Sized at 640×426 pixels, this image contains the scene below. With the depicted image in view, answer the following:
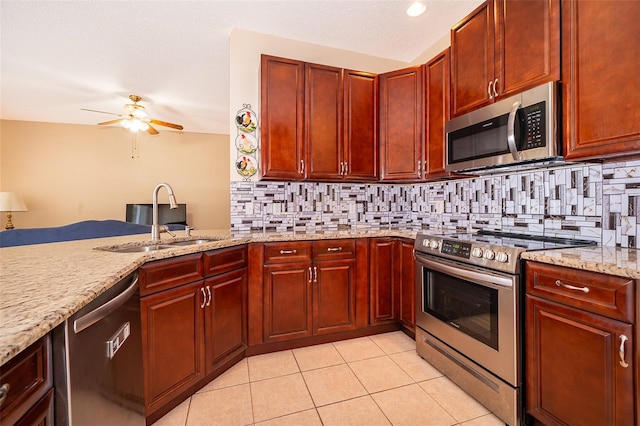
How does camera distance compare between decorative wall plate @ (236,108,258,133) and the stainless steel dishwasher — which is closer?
the stainless steel dishwasher

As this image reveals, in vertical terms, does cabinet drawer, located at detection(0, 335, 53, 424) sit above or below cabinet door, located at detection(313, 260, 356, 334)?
above

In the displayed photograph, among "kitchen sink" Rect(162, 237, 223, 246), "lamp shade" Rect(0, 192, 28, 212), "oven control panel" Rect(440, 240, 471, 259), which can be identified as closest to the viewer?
"oven control panel" Rect(440, 240, 471, 259)

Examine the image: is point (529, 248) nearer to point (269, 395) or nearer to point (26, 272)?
point (269, 395)

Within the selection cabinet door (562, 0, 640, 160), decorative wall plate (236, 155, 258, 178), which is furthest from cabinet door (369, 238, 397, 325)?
cabinet door (562, 0, 640, 160)

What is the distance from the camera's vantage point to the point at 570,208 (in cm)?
175

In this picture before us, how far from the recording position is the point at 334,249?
7.44ft

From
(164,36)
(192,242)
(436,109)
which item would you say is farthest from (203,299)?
(164,36)

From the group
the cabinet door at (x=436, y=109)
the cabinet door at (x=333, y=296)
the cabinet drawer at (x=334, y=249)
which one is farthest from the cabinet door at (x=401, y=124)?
the cabinet door at (x=333, y=296)

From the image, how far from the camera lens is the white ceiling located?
2.25 meters

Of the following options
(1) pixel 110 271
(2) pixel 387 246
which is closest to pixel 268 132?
(2) pixel 387 246

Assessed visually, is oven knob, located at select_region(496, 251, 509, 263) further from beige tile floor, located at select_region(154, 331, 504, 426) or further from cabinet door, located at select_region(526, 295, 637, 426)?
beige tile floor, located at select_region(154, 331, 504, 426)

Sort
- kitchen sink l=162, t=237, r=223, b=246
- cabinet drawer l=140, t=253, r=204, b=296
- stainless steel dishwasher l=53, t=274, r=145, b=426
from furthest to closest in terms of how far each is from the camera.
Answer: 1. kitchen sink l=162, t=237, r=223, b=246
2. cabinet drawer l=140, t=253, r=204, b=296
3. stainless steel dishwasher l=53, t=274, r=145, b=426

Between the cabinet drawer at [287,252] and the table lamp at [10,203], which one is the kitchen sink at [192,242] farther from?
the table lamp at [10,203]

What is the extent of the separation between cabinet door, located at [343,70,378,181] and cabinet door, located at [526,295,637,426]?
1643 mm
